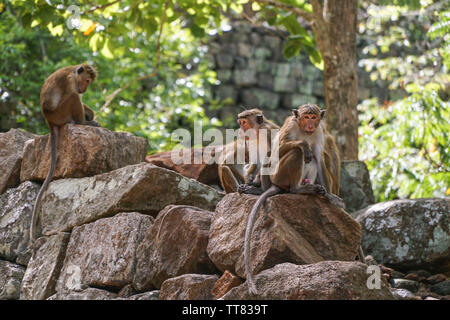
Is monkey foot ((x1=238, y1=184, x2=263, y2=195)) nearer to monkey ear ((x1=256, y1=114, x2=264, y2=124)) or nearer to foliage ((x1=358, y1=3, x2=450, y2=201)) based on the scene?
monkey ear ((x1=256, y1=114, x2=264, y2=124))

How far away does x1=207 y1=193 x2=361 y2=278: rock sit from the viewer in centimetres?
441

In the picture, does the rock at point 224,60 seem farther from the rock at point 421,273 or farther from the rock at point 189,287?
the rock at point 189,287

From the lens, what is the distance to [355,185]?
23.9 ft

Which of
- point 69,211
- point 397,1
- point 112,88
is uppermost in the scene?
point 397,1

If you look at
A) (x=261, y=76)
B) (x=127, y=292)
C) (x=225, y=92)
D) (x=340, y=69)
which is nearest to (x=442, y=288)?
(x=127, y=292)

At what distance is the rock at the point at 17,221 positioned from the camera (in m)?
6.18

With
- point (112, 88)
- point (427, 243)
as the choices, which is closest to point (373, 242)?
point (427, 243)

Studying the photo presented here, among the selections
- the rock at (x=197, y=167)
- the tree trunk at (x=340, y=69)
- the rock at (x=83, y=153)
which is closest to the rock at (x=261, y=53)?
the tree trunk at (x=340, y=69)

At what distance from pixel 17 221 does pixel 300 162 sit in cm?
313

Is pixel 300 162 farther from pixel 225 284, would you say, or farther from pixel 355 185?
pixel 355 185

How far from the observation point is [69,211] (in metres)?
5.95

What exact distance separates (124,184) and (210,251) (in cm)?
126

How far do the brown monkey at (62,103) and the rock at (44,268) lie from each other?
0.22 metres

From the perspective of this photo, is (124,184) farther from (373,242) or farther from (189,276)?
(373,242)
